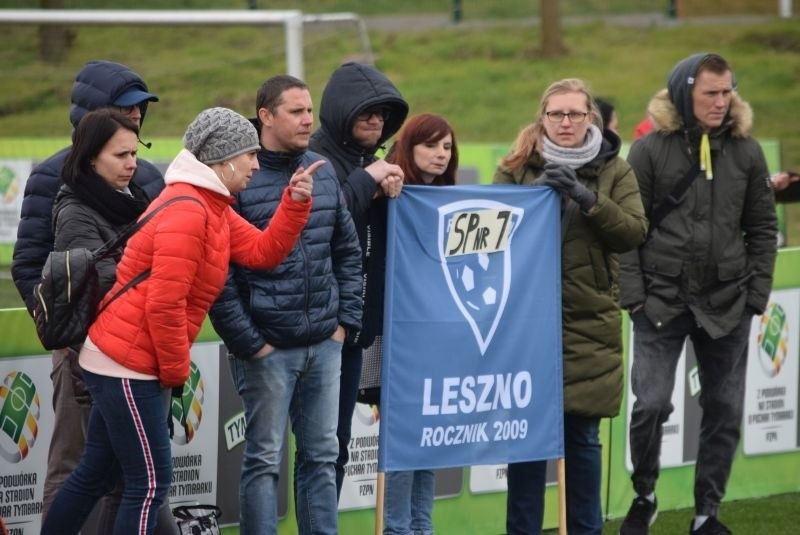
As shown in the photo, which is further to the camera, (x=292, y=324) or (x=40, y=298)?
(x=292, y=324)

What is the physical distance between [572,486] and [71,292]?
2473 mm

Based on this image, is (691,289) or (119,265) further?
(691,289)

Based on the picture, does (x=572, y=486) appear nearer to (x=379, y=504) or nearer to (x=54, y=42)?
(x=379, y=504)

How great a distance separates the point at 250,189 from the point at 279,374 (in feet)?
2.42

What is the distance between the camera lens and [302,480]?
5.87 meters

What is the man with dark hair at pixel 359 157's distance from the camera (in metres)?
5.94

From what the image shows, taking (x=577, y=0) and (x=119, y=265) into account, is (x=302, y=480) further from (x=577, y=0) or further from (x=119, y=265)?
(x=577, y=0)

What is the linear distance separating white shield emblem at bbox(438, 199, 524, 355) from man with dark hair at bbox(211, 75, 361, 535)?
1.41ft

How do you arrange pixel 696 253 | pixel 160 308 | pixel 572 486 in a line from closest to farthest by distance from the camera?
pixel 160 308 → pixel 572 486 → pixel 696 253

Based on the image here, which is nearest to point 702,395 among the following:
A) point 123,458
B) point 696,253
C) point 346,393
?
point 696,253

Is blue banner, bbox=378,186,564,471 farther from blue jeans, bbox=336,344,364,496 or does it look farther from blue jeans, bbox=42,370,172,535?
blue jeans, bbox=42,370,172,535

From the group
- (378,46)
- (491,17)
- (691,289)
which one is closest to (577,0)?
(491,17)

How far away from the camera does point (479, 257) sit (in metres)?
6.12

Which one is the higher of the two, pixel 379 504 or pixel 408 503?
pixel 379 504
